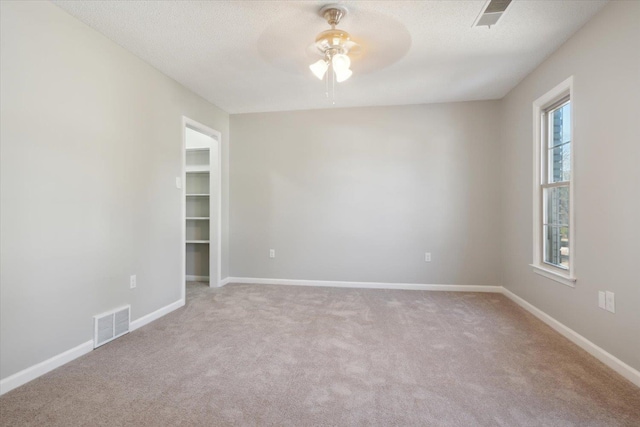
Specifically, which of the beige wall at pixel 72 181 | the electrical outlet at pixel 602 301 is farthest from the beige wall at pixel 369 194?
the electrical outlet at pixel 602 301

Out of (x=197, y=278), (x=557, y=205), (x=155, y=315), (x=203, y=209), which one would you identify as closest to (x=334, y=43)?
(x=557, y=205)

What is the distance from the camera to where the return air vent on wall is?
2.50 metres

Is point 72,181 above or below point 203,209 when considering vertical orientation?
above

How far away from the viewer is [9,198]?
6.23ft

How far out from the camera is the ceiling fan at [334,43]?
2221mm

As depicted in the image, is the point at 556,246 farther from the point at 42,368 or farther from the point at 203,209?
the point at 203,209

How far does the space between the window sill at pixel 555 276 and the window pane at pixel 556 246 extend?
0.12 m

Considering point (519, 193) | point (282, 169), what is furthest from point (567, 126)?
point (282, 169)

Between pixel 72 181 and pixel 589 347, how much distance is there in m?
4.05

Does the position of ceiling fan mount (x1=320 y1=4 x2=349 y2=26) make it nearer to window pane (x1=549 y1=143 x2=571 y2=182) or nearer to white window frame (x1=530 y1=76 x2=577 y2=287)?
white window frame (x1=530 y1=76 x2=577 y2=287)

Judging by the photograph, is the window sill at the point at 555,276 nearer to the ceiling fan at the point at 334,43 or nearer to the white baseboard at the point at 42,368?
the ceiling fan at the point at 334,43

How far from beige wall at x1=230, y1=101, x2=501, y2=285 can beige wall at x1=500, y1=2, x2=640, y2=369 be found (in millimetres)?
1250

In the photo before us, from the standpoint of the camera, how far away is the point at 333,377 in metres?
2.07

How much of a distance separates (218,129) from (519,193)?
3930 millimetres
